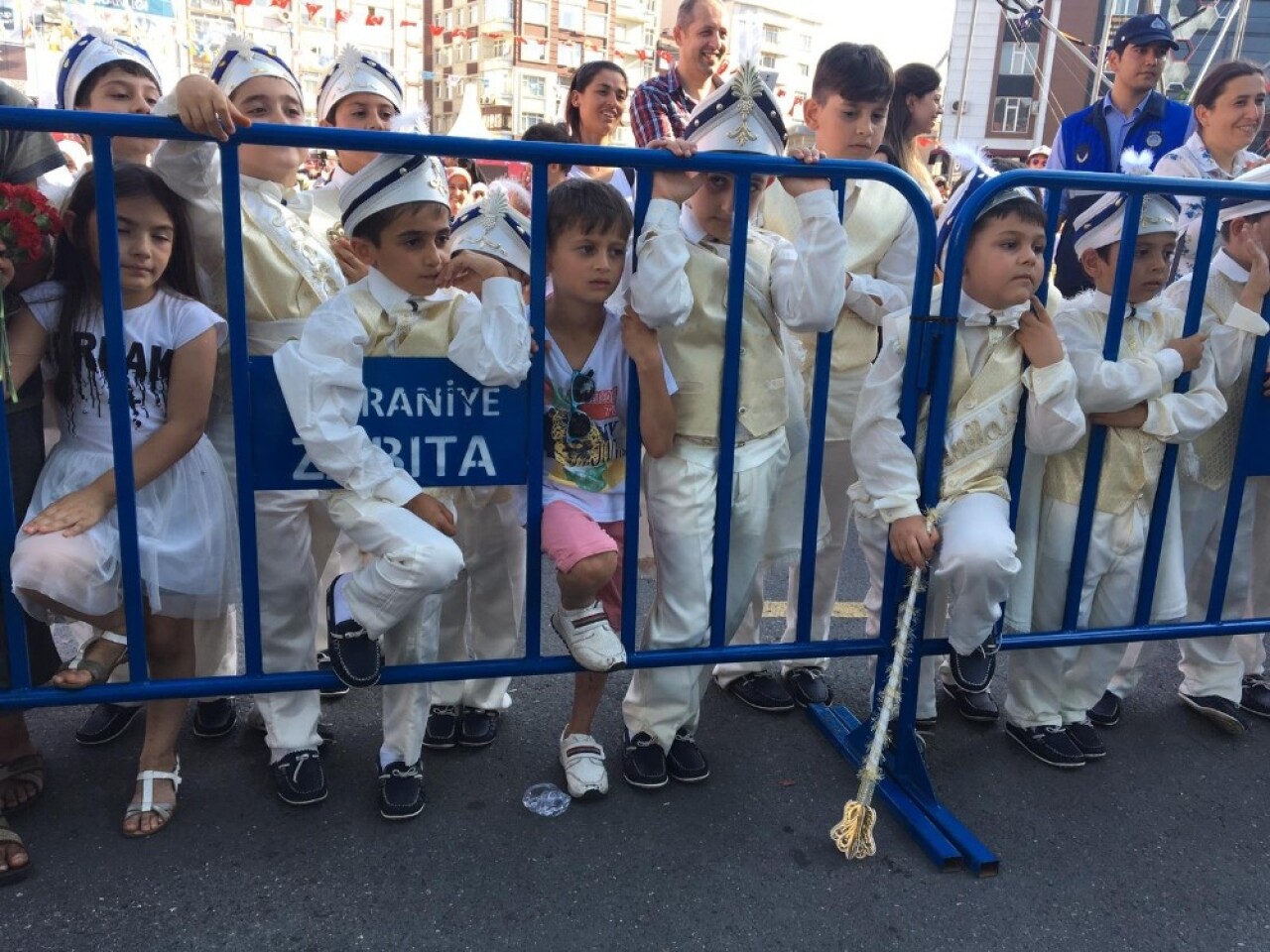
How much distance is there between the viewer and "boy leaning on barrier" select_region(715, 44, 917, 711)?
Result: 309 centimetres

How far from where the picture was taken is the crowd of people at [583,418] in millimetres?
2301

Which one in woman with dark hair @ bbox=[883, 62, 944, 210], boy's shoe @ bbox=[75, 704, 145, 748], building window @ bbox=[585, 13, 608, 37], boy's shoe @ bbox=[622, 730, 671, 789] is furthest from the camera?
building window @ bbox=[585, 13, 608, 37]

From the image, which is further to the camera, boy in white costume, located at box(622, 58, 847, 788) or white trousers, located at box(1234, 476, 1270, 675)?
white trousers, located at box(1234, 476, 1270, 675)

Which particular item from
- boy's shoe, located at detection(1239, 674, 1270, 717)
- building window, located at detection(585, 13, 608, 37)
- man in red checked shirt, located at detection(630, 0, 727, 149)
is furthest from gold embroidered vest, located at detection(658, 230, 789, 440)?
building window, located at detection(585, 13, 608, 37)

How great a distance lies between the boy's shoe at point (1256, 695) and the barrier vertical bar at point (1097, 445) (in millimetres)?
935

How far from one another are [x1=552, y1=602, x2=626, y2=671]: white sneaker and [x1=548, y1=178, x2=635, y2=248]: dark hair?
94cm

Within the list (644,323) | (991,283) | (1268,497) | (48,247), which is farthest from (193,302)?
(1268,497)

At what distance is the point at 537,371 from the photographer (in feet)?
7.79

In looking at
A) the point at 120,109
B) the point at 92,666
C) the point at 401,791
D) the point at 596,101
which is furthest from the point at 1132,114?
the point at 92,666

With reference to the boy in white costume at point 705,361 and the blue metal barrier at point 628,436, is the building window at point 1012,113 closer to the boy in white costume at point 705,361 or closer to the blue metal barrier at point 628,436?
the blue metal barrier at point 628,436

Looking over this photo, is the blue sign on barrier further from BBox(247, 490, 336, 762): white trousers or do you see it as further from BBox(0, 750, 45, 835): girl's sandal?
BBox(0, 750, 45, 835): girl's sandal

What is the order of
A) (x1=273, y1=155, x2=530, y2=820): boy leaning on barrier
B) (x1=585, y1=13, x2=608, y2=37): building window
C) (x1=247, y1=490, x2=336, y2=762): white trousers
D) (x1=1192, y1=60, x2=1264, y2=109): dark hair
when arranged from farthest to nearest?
(x1=585, y1=13, x2=608, y2=37): building window → (x1=1192, y1=60, x2=1264, y2=109): dark hair → (x1=247, y1=490, x2=336, y2=762): white trousers → (x1=273, y1=155, x2=530, y2=820): boy leaning on barrier

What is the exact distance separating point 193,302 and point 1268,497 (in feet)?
10.9

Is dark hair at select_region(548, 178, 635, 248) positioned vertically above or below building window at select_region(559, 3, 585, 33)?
below
